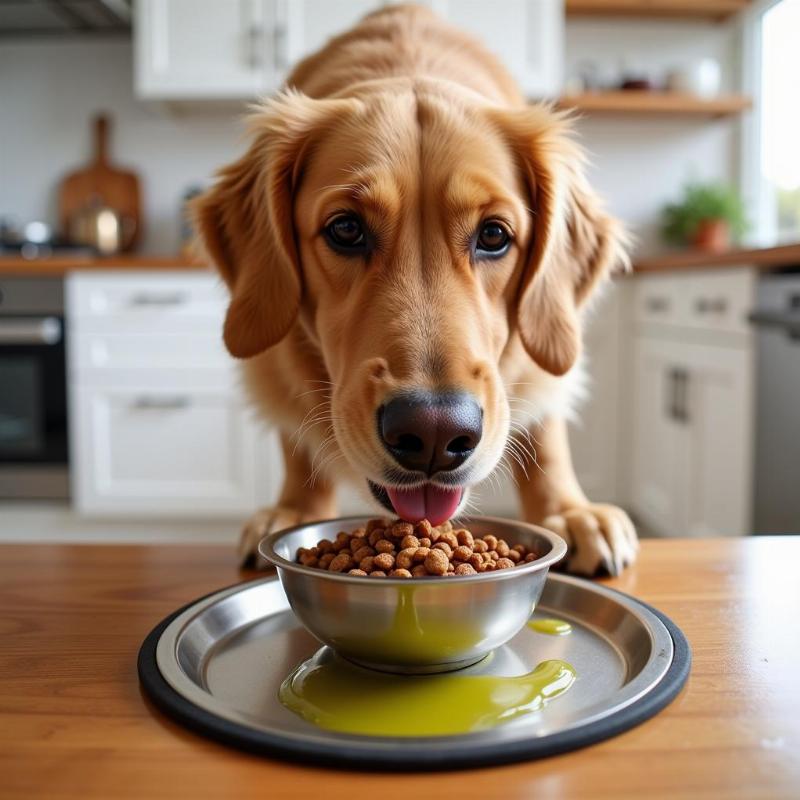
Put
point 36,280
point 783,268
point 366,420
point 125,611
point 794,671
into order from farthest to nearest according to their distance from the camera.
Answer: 1. point 36,280
2. point 783,268
3. point 366,420
4. point 125,611
5. point 794,671

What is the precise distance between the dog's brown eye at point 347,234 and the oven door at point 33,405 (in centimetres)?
267

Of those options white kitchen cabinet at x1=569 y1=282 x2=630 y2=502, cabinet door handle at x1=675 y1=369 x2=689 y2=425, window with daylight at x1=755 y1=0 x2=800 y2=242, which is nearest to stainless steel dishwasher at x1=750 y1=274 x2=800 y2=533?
cabinet door handle at x1=675 y1=369 x2=689 y2=425

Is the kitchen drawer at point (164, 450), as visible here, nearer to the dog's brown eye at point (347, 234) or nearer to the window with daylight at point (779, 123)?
the dog's brown eye at point (347, 234)

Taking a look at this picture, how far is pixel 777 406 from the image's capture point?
7.75 ft

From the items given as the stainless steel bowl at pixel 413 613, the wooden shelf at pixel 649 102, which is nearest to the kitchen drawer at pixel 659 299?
the wooden shelf at pixel 649 102

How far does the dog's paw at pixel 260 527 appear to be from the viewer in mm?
892

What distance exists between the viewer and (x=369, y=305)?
1063 millimetres

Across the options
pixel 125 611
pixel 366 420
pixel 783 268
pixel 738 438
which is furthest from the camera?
pixel 738 438

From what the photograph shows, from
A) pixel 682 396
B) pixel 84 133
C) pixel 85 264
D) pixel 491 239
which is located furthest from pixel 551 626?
pixel 84 133

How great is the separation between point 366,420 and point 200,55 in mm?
3245

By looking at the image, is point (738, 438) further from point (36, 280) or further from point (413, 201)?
point (36, 280)

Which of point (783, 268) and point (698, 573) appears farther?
point (783, 268)

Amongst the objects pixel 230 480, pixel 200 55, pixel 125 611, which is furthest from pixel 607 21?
pixel 125 611

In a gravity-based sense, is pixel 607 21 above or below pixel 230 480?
above
